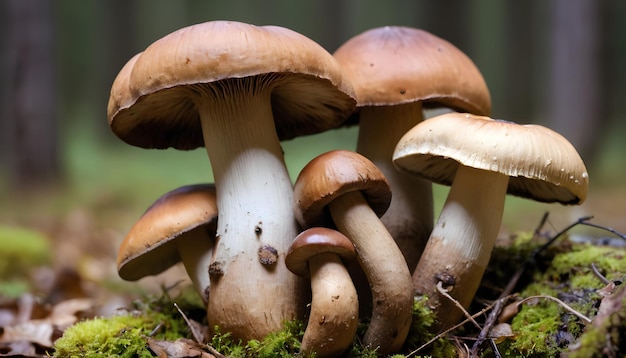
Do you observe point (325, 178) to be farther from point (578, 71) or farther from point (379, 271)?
point (578, 71)

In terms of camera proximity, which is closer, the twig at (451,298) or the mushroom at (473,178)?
the mushroom at (473,178)

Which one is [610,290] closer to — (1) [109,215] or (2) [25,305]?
(2) [25,305]

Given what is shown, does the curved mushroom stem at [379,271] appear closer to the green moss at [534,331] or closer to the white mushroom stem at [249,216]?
the white mushroom stem at [249,216]

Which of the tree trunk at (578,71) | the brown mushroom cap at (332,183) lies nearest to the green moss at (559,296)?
the brown mushroom cap at (332,183)

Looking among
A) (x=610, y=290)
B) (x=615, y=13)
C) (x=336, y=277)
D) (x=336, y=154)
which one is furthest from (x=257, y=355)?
(x=615, y=13)

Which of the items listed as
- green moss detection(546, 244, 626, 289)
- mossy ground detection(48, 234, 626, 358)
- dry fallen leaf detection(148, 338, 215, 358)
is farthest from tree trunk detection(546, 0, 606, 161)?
dry fallen leaf detection(148, 338, 215, 358)

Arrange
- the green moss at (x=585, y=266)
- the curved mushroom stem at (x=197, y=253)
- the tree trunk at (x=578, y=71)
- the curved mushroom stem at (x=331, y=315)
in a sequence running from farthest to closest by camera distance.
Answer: the tree trunk at (x=578, y=71) → the curved mushroom stem at (x=197, y=253) → the green moss at (x=585, y=266) → the curved mushroom stem at (x=331, y=315)
